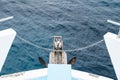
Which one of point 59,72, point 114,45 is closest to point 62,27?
point 114,45

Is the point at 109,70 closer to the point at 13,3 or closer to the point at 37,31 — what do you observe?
the point at 37,31

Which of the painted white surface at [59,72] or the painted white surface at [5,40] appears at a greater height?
the painted white surface at [5,40]

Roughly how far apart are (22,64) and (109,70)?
19.0 feet

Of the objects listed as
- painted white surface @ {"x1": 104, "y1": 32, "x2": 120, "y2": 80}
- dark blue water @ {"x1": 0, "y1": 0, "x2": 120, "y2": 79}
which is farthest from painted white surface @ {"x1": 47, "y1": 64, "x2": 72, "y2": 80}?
dark blue water @ {"x1": 0, "y1": 0, "x2": 120, "y2": 79}

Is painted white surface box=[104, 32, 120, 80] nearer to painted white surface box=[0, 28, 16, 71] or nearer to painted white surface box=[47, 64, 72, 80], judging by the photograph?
painted white surface box=[47, 64, 72, 80]

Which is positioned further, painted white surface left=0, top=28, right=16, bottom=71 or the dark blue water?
the dark blue water

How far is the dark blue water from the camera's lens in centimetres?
1919

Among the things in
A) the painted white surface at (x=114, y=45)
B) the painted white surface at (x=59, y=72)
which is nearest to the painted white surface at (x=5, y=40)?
the painted white surface at (x=59, y=72)

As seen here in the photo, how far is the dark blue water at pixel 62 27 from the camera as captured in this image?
63.0 feet

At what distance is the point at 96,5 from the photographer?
1070 inches

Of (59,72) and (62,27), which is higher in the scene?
(59,72)

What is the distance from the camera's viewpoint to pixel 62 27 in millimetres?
23469

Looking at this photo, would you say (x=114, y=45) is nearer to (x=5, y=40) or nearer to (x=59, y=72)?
(x=59, y=72)

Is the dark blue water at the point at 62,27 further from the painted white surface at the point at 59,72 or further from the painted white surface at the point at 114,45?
the painted white surface at the point at 59,72
